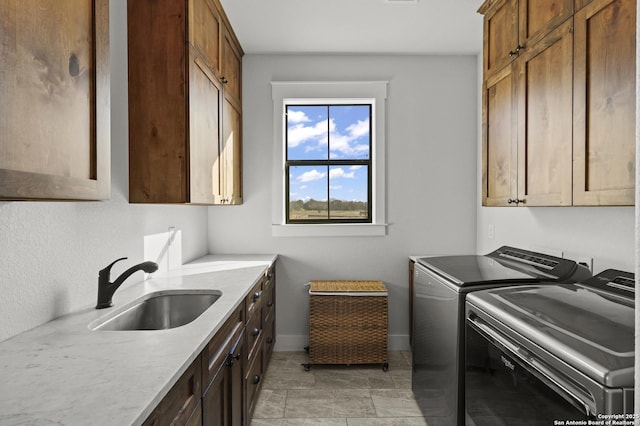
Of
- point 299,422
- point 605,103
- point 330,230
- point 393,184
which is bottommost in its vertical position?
point 299,422

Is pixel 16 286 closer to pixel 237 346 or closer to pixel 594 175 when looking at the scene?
pixel 237 346

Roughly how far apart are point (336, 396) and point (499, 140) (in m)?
1.93

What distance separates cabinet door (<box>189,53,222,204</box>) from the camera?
6.99 ft

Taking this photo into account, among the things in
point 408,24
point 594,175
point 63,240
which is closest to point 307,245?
point 408,24

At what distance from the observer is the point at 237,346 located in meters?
1.92

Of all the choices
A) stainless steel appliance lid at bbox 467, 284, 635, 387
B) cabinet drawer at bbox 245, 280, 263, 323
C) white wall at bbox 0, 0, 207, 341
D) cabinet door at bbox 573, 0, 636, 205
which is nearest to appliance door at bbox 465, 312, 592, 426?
stainless steel appliance lid at bbox 467, 284, 635, 387

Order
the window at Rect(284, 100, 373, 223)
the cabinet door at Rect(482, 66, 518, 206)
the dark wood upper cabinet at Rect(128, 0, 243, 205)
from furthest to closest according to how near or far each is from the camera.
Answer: the window at Rect(284, 100, 373, 223), the cabinet door at Rect(482, 66, 518, 206), the dark wood upper cabinet at Rect(128, 0, 243, 205)

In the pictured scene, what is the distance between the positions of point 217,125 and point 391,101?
166 centimetres

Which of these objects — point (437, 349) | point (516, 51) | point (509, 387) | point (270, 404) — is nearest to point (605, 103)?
point (516, 51)

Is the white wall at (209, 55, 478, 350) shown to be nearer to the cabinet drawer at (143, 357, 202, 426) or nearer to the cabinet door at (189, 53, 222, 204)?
the cabinet door at (189, 53, 222, 204)

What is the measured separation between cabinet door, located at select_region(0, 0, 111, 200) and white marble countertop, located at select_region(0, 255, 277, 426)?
0.44 m

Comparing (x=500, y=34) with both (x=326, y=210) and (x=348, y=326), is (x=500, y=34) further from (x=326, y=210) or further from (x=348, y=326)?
(x=348, y=326)

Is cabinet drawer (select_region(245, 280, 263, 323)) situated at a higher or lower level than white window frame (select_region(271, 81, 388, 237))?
lower

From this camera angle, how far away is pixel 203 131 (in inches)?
92.0
